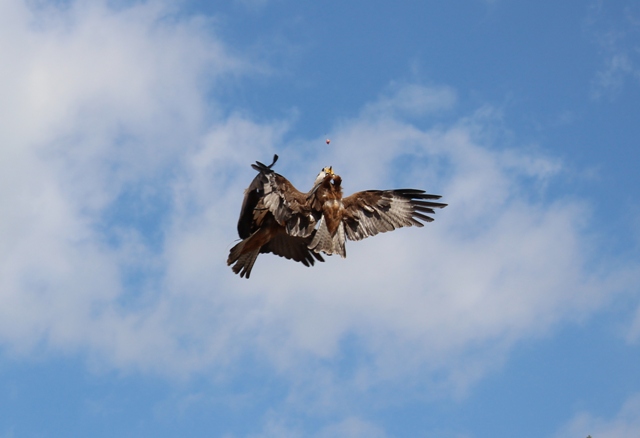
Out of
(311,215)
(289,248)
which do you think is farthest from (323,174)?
(289,248)

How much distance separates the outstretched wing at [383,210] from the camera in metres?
20.0

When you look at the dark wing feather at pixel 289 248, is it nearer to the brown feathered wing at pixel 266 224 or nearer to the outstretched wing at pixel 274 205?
the brown feathered wing at pixel 266 224

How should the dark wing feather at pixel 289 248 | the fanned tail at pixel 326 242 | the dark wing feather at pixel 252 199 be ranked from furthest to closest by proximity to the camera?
the dark wing feather at pixel 289 248
the fanned tail at pixel 326 242
the dark wing feather at pixel 252 199

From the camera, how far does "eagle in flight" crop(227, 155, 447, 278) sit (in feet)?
61.2

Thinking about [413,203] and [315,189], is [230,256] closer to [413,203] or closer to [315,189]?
[315,189]

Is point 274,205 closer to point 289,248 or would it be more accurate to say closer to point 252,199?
point 252,199

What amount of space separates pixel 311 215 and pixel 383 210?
2050 millimetres

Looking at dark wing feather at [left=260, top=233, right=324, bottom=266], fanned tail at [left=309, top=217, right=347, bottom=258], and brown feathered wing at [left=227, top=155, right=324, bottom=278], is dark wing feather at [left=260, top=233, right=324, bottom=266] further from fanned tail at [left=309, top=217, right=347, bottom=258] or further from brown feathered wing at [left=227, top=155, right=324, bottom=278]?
fanned tail at [left=309, top=217, right=347, bottom=258]

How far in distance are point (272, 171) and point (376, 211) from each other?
119 inches

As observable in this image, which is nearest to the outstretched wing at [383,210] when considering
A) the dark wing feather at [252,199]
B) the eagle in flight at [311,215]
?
the eagle in flight at [311,215]

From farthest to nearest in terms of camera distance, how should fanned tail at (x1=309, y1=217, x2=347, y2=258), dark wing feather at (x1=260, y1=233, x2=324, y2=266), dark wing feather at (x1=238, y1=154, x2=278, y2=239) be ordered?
dark wing feather at (x1=260, y1=233, x2=324, y2=266)
fanned tail at (x1=309, y1=217, x2=347, y2=258)
dark wing feather at (x1=238, y1=154, x2=278, y2=239)

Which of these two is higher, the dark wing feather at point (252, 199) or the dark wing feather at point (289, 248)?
the dark wing feather at point (289, 248)

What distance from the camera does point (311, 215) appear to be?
1909 cm

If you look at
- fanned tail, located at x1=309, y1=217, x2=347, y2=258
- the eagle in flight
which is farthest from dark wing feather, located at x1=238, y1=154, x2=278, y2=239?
fanned tail, located at x1=309, y1=217, x2=347, y2=258
